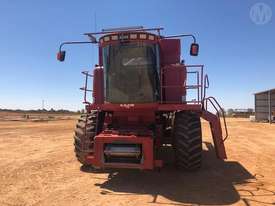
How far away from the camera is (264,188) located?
352 inches

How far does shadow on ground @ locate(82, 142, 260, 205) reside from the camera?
8.12 m

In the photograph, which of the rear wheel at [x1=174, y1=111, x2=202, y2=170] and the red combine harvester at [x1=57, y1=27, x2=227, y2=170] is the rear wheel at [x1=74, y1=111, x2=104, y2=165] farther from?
the rear wheel at [x1=174, y1=111, x2=202, y2=170]

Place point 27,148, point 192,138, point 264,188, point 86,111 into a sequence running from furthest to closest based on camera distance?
point 27,148
point 86,111
point 192,138
point 264,188

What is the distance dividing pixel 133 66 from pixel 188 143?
2397mm

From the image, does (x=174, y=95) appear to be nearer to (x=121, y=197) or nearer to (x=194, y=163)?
(x=194, y=163)

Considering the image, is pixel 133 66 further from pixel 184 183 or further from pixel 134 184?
pixel 184 183

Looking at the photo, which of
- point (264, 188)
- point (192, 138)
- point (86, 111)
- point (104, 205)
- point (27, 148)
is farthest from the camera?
point (27, 148)

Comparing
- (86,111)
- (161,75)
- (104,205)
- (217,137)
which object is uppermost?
(161,75)

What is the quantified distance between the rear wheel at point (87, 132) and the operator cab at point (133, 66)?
100 centimetres

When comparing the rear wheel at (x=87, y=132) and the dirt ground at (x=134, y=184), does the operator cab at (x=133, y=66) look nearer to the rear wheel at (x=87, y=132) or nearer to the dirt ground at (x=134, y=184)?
the rear wheel at (x=87, y=132)

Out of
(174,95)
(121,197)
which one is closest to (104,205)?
(121,197)

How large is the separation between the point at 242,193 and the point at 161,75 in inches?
145

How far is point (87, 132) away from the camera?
34.5ft

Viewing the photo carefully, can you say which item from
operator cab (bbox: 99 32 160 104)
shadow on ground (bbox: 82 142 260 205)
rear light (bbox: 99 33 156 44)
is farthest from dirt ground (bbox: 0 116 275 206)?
rear light (bbox: 99 33 156 44)
